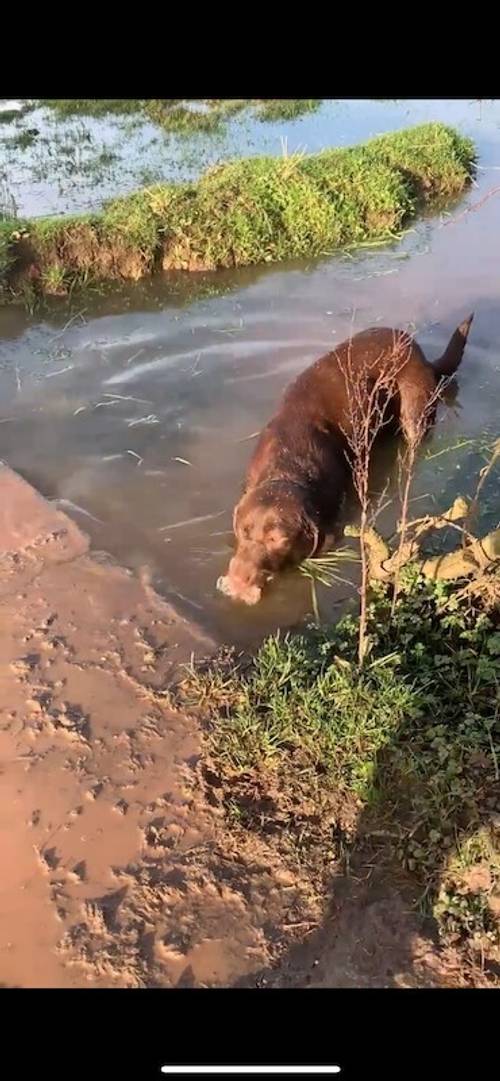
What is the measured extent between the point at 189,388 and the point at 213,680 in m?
3.53

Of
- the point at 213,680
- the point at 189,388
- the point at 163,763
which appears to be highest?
the point at 189,388

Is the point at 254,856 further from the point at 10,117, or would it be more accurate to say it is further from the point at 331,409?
the point at 10,117

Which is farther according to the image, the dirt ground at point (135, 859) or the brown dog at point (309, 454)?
the brown dog at point (309, 454)

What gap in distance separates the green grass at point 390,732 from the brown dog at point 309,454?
0.79m

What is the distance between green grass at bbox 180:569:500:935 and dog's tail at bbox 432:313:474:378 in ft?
9.54

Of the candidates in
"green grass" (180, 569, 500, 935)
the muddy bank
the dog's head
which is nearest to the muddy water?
the dog's head

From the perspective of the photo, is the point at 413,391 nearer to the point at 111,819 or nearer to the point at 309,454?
the point at 309,454

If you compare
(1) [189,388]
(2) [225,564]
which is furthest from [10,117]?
(2) [225,564]

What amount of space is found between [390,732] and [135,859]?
120cm

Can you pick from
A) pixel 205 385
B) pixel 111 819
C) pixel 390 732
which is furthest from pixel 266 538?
pixel 205 385

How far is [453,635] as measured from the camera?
4.14 meters

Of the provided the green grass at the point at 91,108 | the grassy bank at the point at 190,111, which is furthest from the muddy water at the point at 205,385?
the green grass at the point at 91,108

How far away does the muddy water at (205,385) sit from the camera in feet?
17.9

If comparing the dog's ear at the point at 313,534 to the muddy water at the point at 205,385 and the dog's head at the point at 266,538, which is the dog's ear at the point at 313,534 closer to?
the dog's head at the point at 266,538
